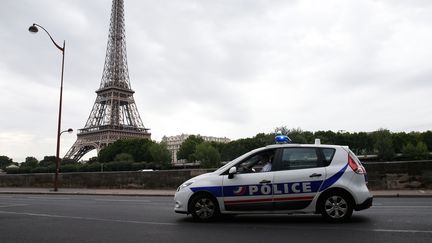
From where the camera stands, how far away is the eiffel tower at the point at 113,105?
3981 inches

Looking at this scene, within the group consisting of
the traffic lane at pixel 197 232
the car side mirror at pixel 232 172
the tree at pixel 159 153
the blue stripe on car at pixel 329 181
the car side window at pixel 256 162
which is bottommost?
the traffic lane at pixel 197 232

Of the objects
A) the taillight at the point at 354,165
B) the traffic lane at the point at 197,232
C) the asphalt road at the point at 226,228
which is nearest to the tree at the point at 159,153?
the asphalt road at the point at 226,228

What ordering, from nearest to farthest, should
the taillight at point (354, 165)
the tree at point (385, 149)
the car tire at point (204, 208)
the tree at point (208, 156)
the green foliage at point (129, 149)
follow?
1. the taillight at point (354, 165)
2. the car tire at point (204, 208)
3. the tree at point (385, 149)
4. the green foliage at point (129, 149)
5. the tree at point (208, 156)

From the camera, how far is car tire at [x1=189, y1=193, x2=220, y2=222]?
30.3 ft

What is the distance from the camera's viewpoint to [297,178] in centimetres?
871

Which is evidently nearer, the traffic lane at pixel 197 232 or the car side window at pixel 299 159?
the traffic lane at pixel 197 232

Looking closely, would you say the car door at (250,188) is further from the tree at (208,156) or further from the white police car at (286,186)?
the tree at (208,156)

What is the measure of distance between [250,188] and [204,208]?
1.12 meters

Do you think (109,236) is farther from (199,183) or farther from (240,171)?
(240,171)

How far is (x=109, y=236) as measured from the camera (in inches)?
306

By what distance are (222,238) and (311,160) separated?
106 inches

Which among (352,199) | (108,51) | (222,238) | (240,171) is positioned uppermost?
(108,51)

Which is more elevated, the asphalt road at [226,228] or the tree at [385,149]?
the tree at [385,149]

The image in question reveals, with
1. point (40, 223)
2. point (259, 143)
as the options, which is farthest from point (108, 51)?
point (40, 223)
